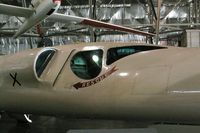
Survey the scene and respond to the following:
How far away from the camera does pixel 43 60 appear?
641 centimetres

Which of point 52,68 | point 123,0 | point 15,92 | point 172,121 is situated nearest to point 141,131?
point 172,121

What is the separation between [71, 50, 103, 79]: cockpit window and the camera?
586cm

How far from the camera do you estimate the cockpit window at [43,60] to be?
634cm

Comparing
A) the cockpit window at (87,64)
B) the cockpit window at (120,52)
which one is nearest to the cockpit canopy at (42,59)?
the cockpit window at (87,64)

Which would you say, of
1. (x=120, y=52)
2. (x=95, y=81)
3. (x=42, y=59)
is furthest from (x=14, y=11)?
(x=95, y=81)

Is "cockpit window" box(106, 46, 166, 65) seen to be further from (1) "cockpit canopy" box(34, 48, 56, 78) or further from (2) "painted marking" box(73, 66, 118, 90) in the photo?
(1) "cockpit canopy" box(34, 48, 56, 78)

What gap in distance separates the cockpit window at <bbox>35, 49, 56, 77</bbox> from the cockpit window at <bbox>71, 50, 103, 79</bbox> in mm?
476

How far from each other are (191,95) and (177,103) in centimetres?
21

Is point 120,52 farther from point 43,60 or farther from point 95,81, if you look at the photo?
point 43,60

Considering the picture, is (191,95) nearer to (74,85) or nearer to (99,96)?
(99,96)

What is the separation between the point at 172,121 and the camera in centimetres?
497

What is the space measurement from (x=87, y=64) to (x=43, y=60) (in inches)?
34.1

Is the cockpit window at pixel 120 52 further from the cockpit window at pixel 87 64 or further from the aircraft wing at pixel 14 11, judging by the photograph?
the aircraft wing at pixel 14 11

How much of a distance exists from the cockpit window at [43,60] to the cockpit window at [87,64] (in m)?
0.48
